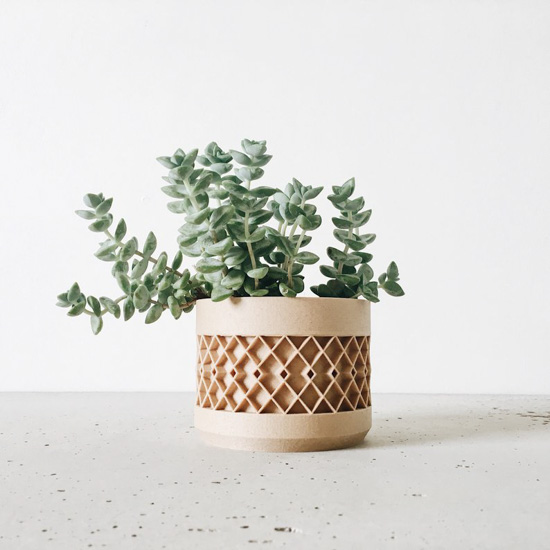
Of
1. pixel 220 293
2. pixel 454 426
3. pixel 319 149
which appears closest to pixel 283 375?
pixel 220 293

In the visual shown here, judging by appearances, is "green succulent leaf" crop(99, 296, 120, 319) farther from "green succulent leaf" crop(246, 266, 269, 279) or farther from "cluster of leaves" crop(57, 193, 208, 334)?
"green succulent leaf" crop(246, 266, 269, 279)

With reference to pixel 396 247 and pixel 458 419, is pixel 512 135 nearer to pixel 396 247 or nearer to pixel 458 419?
pixel 396 247

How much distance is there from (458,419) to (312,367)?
39cm

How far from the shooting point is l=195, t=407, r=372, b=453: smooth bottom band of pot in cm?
77

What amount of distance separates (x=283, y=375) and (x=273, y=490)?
0.19 meters

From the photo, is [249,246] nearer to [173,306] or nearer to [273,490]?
[173,306]

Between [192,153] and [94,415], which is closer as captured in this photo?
[192,153]

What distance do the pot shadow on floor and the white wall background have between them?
483 millimetres

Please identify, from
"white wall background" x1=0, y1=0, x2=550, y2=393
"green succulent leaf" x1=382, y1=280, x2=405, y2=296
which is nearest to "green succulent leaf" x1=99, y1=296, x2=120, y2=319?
"green succulent leaf" x1=382, y1=280, x2=405, y2=296

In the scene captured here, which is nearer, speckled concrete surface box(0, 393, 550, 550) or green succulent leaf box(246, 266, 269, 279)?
speckled concrete surface box(0, 393, 550, 550)

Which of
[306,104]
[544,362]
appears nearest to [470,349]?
[544,362]

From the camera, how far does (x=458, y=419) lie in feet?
3.47

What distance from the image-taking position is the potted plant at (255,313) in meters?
0.77

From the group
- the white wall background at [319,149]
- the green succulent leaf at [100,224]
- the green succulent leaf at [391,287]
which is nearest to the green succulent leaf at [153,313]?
the green succulent leaf at [100,224]
